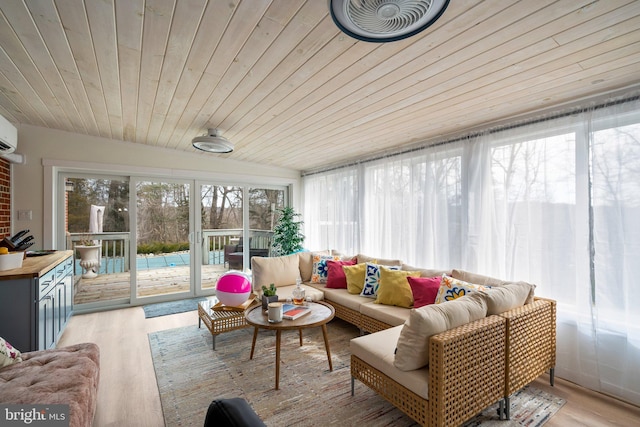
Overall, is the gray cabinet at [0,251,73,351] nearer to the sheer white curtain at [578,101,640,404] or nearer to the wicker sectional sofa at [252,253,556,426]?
the wicker sectional sofa at [252,253,556,426]

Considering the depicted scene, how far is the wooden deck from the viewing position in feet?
14.0

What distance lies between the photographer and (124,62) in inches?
79.0

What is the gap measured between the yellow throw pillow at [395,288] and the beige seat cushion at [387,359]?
67cm

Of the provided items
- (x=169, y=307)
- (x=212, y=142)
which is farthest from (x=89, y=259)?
(x=212, y=142)

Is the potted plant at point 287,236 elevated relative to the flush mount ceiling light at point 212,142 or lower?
lower

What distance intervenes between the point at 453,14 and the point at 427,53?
1.12 ft

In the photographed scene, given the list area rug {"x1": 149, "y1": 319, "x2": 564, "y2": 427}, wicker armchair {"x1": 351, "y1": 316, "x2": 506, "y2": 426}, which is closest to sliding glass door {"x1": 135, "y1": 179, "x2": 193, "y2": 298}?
area rug {"x1": 149, "y1": 319, "x2": 564, "y2": 427}

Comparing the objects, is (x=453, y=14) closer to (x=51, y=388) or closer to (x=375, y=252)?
(x=51, y=388)

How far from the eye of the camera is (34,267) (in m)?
2.41

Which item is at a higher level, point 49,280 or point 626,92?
point 626,92

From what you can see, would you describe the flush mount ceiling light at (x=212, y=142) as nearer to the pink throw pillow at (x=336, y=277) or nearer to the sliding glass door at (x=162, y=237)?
the sliding glass door at (x=162, y=237)

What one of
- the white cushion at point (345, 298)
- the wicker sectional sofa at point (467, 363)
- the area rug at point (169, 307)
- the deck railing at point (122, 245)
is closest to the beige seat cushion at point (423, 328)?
the wicker sectional sofa at point (467, 363)

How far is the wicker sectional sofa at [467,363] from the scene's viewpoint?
5.47ft

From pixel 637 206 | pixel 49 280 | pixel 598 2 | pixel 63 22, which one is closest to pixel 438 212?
pixel 637 206
